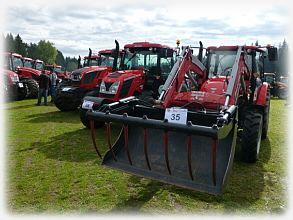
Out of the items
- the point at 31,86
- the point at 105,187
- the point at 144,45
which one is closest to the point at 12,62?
the point at 31,86

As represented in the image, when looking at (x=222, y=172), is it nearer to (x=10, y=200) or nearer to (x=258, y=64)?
(x=10, y=200)

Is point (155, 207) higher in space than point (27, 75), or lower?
lower

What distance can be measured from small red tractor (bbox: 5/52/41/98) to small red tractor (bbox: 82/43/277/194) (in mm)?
9662

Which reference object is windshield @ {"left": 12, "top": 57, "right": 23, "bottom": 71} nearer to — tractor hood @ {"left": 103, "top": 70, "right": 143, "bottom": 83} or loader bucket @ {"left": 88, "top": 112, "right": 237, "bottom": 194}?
tractor hood @ {"left": 103, "top": 70, "right": 143, "bottom": 83}

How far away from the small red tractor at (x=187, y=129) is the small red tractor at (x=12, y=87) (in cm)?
885

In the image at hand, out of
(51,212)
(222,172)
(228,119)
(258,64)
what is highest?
(258,64)

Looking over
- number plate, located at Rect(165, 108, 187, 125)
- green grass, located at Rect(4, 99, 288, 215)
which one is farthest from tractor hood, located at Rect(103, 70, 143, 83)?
number plate, located at Rect(165, 108, 187, 125)

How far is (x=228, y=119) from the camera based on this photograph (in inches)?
135

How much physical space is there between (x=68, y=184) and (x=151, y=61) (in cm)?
481

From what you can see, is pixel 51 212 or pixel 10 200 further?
pixel 10 200

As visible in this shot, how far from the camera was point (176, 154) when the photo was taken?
3.95 m

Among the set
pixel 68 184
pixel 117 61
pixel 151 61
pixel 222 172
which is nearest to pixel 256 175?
pixel 222 172

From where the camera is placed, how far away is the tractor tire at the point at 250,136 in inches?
189

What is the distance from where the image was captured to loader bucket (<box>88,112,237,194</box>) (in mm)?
3271
